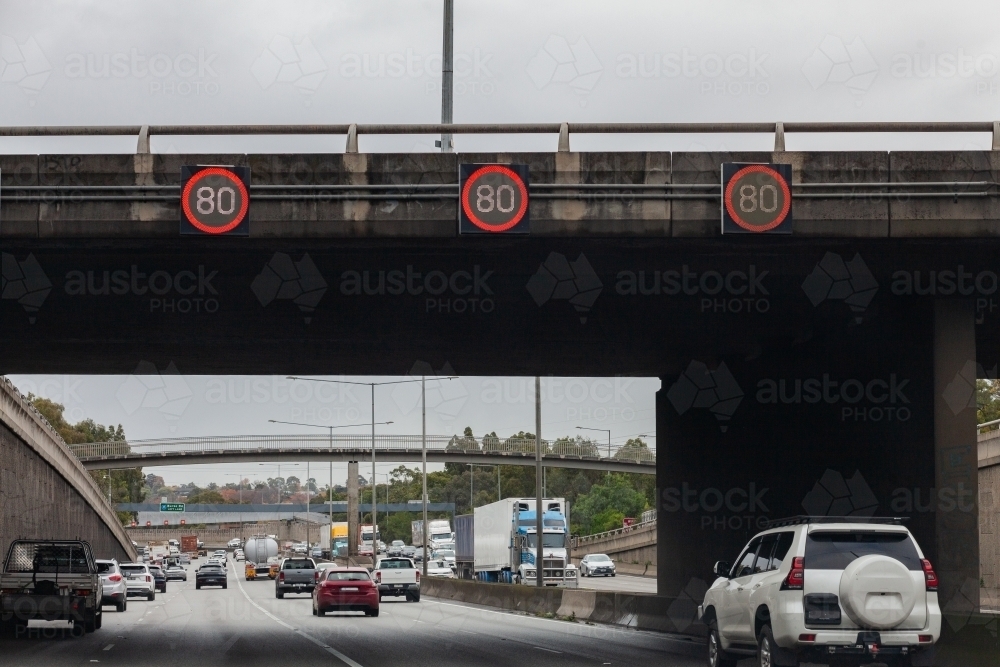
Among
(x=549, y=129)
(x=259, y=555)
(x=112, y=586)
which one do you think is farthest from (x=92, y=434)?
(x=549, y=129)

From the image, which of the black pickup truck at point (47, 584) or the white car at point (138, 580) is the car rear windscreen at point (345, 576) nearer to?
the black pickup truck at point (47, 584)

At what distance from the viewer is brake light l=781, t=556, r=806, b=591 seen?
14.6 meters

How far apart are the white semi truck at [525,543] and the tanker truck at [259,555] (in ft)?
84.4

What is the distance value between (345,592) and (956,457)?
67.0 feet

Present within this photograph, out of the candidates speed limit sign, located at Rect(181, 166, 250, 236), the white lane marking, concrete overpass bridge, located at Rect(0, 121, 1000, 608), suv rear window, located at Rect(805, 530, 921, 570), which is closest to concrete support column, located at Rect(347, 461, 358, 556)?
the white lane marking

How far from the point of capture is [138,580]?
5291 centimetres

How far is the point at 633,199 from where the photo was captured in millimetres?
18906

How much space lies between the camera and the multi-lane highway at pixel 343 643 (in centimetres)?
2044

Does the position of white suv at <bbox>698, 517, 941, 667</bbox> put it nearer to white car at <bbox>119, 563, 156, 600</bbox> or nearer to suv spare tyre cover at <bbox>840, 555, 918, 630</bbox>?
suv spare tyre cover at <bbox>840, 555, 918, 630</bbox>

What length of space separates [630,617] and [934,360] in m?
12.4

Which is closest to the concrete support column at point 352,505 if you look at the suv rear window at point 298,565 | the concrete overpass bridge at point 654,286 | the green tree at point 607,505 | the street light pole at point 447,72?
the suv rear window at point 298,565

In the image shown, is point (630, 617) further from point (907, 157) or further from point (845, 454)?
point (907, 157)

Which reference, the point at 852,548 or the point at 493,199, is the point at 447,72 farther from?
the point at 852,548

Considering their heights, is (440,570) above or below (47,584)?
below
